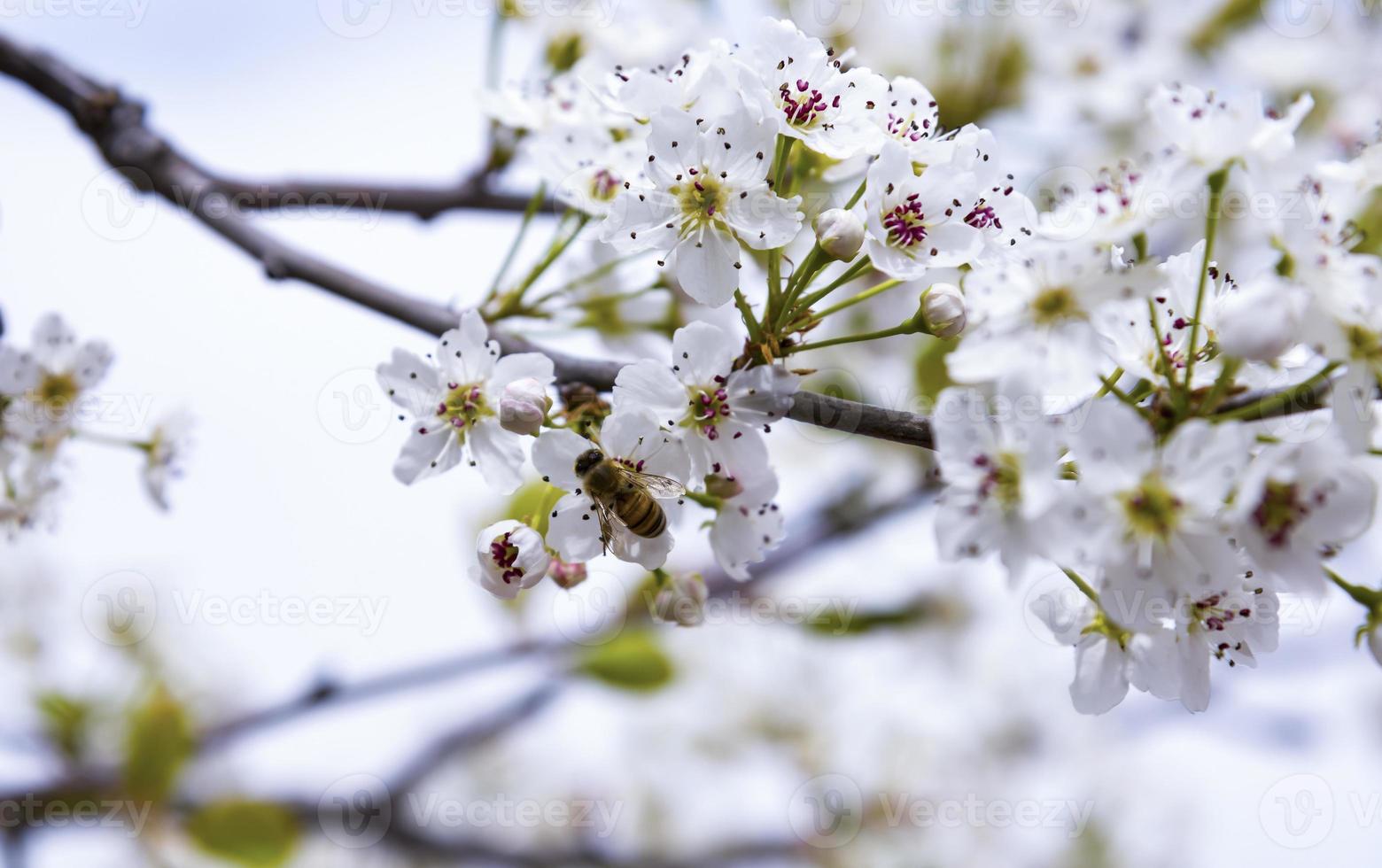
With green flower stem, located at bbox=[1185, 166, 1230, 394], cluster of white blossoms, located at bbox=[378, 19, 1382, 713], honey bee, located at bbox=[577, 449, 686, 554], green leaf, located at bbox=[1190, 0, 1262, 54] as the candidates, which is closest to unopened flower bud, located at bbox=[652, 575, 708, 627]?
cluster of white blossoms, located at bbox=[378, 19, 1382, 713]

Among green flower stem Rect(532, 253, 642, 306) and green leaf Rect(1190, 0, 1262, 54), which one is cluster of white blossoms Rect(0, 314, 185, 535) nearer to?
green flower stem Rect(532, 253, 642, 306)

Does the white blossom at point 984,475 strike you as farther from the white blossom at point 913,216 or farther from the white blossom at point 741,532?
the white blossom at point 741,532

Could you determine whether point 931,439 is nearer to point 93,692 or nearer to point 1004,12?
point 1004,12

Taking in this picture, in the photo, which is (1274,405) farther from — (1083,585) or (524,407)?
(524,407)

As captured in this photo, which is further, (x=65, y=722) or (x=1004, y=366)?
(x=65, y=722)

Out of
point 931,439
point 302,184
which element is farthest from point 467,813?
point 931,439

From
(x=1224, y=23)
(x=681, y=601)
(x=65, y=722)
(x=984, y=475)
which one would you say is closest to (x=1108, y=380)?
(x=984, y=475)
